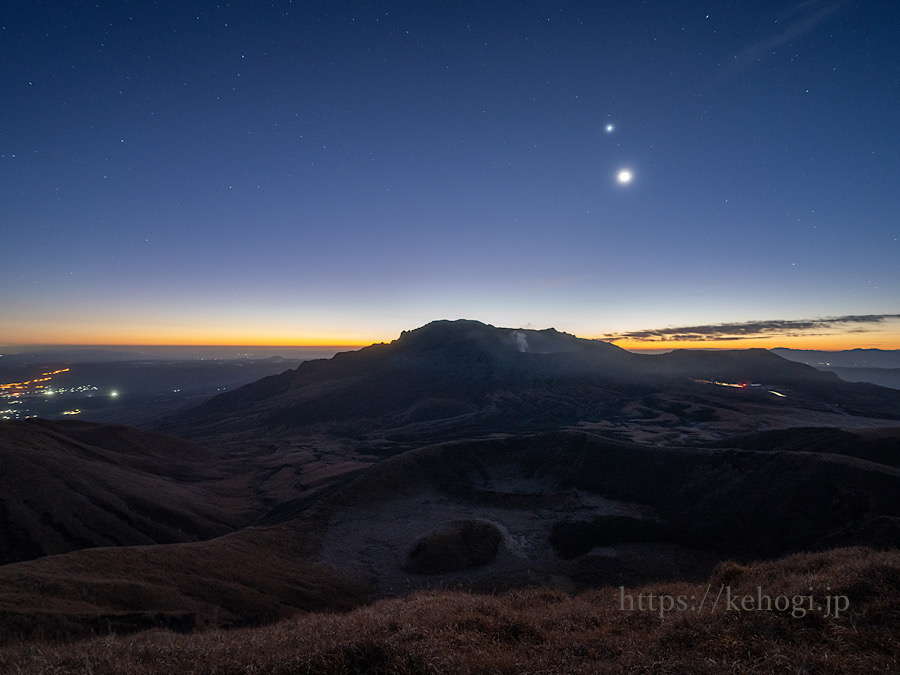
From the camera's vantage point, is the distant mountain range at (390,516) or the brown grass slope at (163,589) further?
the distant mountain range at (390,516)

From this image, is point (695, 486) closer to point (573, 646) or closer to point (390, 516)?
point (390, 516)

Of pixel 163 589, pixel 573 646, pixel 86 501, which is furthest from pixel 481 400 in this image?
pixel 573 646

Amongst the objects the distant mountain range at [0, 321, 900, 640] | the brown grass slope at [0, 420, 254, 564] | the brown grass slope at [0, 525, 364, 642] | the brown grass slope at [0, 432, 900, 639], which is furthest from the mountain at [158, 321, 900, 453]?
the brown grass slope at [0, 525, 364, 642]

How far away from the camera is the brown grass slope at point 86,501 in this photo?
115 feet

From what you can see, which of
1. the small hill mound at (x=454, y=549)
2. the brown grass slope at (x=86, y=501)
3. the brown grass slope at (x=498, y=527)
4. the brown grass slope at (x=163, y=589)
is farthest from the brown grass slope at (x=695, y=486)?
the brown grass slope at (x=86, y=501)

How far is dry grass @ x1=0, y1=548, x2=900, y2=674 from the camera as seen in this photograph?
20.4 ft

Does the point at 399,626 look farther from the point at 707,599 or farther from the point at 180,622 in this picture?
the point at 180,622

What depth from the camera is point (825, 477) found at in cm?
3553

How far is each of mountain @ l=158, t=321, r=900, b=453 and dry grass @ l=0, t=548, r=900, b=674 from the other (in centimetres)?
8022

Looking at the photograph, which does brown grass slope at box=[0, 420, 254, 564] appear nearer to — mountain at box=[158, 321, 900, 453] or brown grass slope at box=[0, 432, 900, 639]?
brown grass slope at box=[0, 432, 900, 639]

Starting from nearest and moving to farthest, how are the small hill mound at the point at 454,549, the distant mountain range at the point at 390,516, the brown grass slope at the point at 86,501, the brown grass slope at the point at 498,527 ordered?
the brown grass slope at the point at 498,527, the distant mountain range at the point at 390,516, the small hill mound at the point at 454,549, the brown grass slope at the point at 86,501

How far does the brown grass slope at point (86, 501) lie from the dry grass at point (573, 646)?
36.8 meters

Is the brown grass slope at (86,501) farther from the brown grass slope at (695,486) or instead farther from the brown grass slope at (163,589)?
the brown grass slope at (695,486)

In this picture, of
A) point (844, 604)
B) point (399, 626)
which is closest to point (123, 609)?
point (399, 626)
